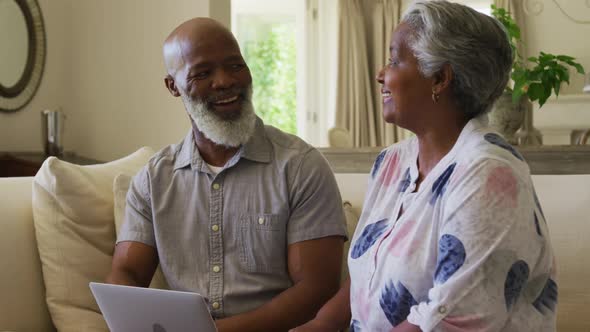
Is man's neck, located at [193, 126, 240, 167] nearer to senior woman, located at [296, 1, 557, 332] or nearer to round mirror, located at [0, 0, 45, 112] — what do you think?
senior woman, located at [296, 1, 557, 332]

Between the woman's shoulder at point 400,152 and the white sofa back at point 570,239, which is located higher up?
the woman's shoulder at point 400,152

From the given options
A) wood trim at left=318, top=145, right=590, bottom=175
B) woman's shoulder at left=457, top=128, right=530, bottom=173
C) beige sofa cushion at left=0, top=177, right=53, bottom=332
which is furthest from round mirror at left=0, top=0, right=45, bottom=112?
woman's shoulder at left=457, top=128, right=530, bottom=173

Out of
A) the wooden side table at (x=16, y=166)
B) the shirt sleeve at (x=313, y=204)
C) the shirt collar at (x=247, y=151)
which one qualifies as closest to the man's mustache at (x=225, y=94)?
the shirt collar at (x=247, y=151)

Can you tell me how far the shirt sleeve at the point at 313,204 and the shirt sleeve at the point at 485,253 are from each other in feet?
1.90

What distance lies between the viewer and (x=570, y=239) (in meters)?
1.80

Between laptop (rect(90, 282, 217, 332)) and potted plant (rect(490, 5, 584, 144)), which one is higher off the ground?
potted plant (rect(490, 5, 584, 144))

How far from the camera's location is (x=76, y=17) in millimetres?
4074

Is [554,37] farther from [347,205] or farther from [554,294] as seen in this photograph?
[554,294]

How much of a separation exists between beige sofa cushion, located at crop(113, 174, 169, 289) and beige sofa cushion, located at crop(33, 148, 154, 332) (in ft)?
0.13

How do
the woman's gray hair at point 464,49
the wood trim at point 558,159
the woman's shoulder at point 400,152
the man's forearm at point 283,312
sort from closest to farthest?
the woman's gray hair at point 464,49, the woman's shoulder at point 400,152, the man's forearm at point 283,312, the wood trim at point 558,159

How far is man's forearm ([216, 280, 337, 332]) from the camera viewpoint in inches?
65.9

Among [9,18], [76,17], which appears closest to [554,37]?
[76,17]

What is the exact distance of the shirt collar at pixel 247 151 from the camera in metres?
1.82

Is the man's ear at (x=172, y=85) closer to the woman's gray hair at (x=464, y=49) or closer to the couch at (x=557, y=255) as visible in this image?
the couch at (x=557, y=255)
